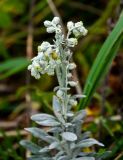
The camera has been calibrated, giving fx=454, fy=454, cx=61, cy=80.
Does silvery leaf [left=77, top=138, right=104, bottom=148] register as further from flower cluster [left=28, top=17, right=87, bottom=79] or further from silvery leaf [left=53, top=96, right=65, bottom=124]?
flower cluster [left=28, top=17, right=87, bottom=79]

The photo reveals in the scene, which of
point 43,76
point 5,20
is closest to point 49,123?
point 43,76

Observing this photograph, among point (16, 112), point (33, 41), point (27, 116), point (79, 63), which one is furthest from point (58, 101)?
point (33, 41)

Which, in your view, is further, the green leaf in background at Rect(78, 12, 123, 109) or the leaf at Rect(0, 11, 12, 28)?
the leaf at Rect(0, 11, 12, 28)

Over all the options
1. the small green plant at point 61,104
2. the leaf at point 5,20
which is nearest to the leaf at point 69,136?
the small green plant at point 61,104

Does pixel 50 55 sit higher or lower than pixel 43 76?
lower

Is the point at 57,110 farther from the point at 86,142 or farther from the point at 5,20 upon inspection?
the point at 5,20

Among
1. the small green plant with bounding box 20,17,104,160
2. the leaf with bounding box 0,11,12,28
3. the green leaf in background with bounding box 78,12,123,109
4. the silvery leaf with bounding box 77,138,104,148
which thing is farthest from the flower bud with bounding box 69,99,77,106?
the leaf with bounding box 0,11,12,28
